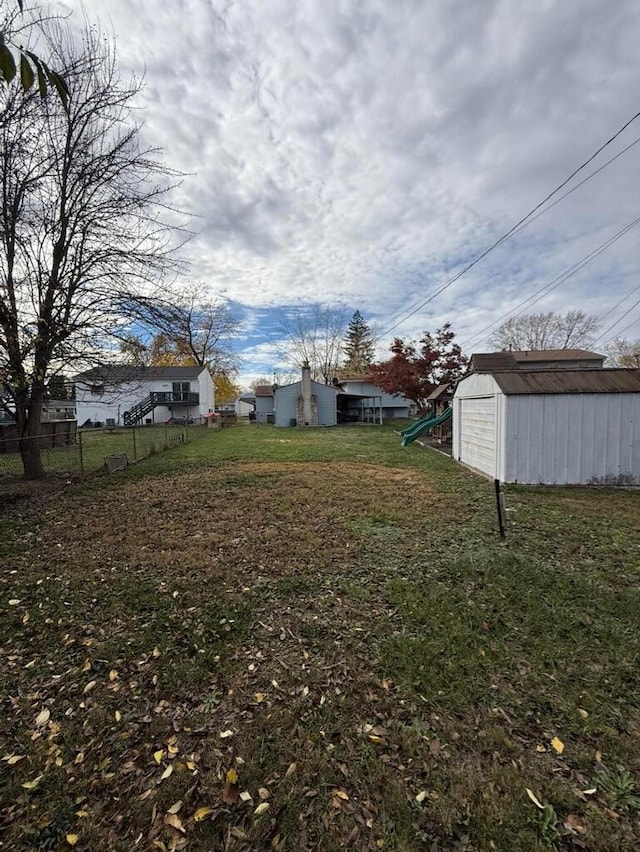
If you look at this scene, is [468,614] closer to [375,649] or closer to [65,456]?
[375,649]

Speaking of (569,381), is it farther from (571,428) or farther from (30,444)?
(30,444)

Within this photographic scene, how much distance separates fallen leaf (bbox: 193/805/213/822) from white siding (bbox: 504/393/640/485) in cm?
771

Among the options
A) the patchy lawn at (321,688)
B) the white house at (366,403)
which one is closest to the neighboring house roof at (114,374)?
the patchy lawn at (321,688)

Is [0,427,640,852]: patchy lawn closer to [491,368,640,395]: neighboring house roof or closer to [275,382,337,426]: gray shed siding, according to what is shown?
[491,368,640,395]: neighboring house roof

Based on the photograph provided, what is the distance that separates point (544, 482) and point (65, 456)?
13387mm

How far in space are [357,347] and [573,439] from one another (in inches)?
1702

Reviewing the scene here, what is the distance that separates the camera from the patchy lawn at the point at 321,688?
1734mm

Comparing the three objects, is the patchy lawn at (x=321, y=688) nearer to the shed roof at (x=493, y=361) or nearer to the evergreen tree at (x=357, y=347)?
the shed roof at (x=493, y=361)

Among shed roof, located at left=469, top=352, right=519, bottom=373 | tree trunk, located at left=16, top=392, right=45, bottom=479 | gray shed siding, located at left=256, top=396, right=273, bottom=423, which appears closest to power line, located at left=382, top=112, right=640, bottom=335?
shed roof, located at left=469, top=352, right=519, bottom=373

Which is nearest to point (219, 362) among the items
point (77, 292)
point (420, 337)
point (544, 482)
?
point (420, 337)

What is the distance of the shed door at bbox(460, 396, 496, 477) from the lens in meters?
8.80

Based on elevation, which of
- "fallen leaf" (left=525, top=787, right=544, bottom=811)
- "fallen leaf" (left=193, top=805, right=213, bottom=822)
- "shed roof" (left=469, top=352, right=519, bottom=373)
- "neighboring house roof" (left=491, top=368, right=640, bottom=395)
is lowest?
"fallen leaf" (left=193, top=805, right=213, bottom=822)

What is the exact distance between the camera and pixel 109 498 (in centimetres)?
714

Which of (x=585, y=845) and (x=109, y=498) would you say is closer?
(x=585, y=845)
